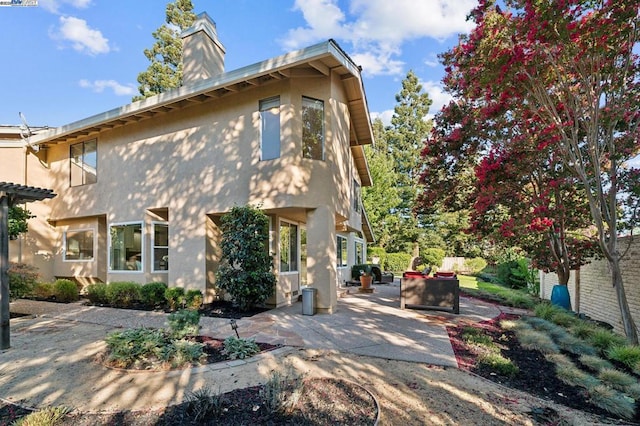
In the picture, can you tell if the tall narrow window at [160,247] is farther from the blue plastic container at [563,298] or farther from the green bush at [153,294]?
the blue plastic container at [563,298]

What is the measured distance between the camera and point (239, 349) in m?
5.27

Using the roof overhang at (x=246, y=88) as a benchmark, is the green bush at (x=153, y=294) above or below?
below

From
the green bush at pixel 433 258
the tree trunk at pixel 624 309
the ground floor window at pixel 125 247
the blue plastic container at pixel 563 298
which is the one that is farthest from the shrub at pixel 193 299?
the green bush at pixel 433 258

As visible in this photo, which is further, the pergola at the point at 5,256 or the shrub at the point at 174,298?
the shrub at the point at 174,298

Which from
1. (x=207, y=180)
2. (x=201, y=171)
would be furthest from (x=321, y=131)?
(x=201, y=171)

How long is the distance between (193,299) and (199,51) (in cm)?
808

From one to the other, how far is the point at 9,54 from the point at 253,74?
39.4ft

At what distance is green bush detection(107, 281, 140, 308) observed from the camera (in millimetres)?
9938

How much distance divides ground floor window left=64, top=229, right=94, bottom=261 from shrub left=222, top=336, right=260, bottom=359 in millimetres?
9858

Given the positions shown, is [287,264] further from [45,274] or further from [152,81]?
[152,81]

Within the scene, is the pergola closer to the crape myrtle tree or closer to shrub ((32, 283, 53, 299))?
shrub ((32, 283, 53, 299))

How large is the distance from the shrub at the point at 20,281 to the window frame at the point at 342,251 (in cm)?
1104

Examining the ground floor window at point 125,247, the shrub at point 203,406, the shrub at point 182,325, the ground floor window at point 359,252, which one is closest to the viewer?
the shrub at point 203,406

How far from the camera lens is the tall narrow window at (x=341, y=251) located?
15773mm
